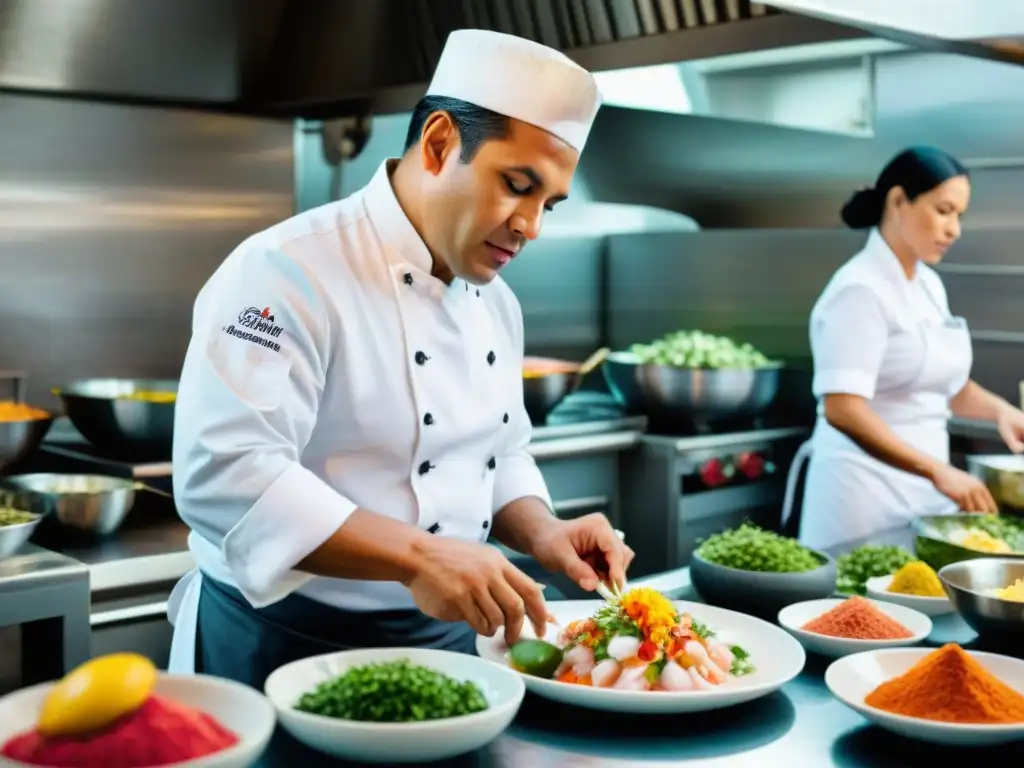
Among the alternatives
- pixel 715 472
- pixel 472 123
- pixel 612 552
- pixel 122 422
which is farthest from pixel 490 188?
pixel 715 472

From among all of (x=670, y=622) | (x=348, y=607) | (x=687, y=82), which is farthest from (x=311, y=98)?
(x=670, y=622)

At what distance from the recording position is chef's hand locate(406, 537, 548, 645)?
159cm

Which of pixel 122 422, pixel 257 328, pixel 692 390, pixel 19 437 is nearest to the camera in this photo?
pixel 257 328

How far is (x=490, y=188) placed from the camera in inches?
71.2

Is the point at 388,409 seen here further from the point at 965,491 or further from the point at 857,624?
the point at 965,491

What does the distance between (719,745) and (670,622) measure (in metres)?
0.21

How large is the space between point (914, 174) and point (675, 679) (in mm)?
Answer: 2318

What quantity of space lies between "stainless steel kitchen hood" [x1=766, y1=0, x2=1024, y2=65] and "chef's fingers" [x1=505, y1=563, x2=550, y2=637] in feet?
3.62

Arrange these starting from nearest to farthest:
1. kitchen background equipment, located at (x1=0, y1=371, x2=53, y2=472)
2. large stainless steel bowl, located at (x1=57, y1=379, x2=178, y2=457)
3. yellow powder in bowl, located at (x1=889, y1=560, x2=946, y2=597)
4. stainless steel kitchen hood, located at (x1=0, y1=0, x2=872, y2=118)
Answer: yellow powder in bowl, located at (x1=889, y1=560, x2=946, y2=597)
kitchen background equipment, located at (x1=0, y1=371, x2=53, y2=472)
large stainless steel bowl, located at (x1=57, y1=379, x2=178, y2=457)
stainless steel kitchen hood, located at (x1=0, y1=0, x2=872, y2=118)

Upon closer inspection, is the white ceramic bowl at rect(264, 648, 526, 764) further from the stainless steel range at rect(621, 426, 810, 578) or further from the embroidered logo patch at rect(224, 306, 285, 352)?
the stainless steel range at rect(621, 426, 810, 578)

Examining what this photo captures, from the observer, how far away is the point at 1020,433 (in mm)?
3566

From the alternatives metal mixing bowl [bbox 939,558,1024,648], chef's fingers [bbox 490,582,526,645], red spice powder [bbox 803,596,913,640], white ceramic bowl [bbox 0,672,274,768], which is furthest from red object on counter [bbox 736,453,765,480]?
white ceramic bowl [bbox 0,672,274,768]

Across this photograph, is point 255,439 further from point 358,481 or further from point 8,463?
point 8,463

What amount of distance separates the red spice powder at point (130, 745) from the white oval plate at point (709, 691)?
0.50 metres
